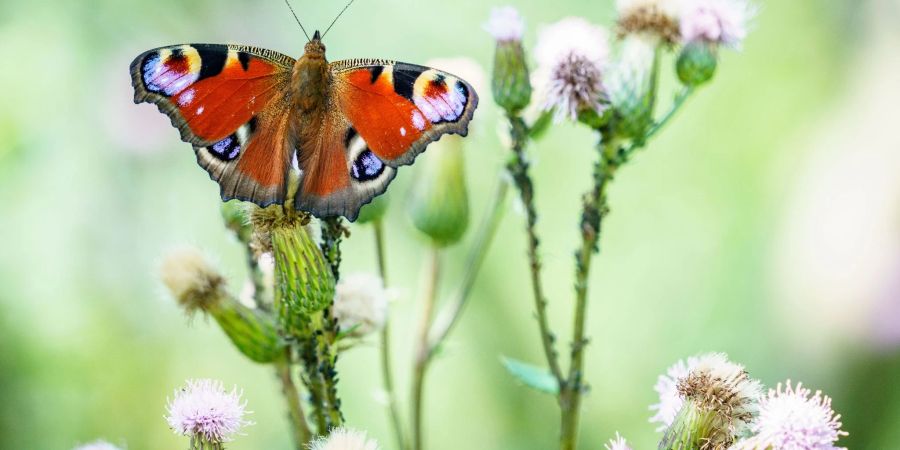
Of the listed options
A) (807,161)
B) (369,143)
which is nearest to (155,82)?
(369,143)

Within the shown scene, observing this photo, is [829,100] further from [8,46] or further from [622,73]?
[8,46]

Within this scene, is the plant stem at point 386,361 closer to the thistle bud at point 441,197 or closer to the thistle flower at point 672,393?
the thistle bud at point 441,197

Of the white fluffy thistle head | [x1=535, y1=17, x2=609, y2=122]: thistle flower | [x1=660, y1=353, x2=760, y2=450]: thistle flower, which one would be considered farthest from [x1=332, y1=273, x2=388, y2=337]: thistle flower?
[x1=660, y1=353, x2=760, y2=450]: thistle flower

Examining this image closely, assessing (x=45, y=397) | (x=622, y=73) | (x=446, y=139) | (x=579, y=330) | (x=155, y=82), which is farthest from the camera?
(x=45, y=397)

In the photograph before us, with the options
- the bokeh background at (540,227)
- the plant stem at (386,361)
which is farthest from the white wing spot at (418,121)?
the bokeh background at (540,227)

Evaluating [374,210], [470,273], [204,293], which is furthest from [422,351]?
[204,293]

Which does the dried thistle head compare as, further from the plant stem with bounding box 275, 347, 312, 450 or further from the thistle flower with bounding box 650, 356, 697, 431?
the thistle flower with bounding box 650, 356, 697, 431

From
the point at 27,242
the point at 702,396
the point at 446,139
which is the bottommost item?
the point at 702,396
